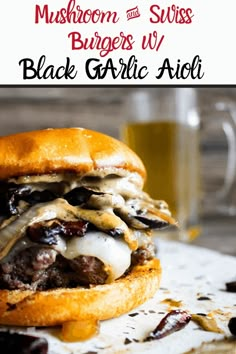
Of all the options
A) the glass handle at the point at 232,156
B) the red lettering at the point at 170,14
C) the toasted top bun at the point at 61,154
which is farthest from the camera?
the glass handle at the point at 232,156

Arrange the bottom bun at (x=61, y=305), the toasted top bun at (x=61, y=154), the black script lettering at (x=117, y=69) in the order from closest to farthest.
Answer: the bottom bun at (x=61, y=305) → the toasted top bun at (x=61, y=154) → the black script lettering at (x=117, y=69)

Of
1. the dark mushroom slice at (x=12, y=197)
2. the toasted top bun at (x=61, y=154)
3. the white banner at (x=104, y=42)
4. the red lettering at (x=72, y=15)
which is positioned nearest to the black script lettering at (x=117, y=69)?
the white banner at (x=104, y=42)

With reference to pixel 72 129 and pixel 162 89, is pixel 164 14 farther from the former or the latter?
pixel 72 129

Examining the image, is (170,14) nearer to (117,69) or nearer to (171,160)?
(117,69)

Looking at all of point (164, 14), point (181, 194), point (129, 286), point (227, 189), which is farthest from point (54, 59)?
point (227, 189)

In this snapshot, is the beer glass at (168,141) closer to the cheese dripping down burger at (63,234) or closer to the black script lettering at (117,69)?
the black script lettering at (117,69)

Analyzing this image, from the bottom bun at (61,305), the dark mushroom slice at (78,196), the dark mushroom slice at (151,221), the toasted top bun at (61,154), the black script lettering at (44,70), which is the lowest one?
the bottom bun at (61,305)

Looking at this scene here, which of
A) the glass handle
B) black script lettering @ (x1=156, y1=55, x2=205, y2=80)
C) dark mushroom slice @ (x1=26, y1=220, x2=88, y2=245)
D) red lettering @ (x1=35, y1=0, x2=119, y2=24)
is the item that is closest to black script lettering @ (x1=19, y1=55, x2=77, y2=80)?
red lettering @ (x1=35, y1=0, x2=119, y2=24)
